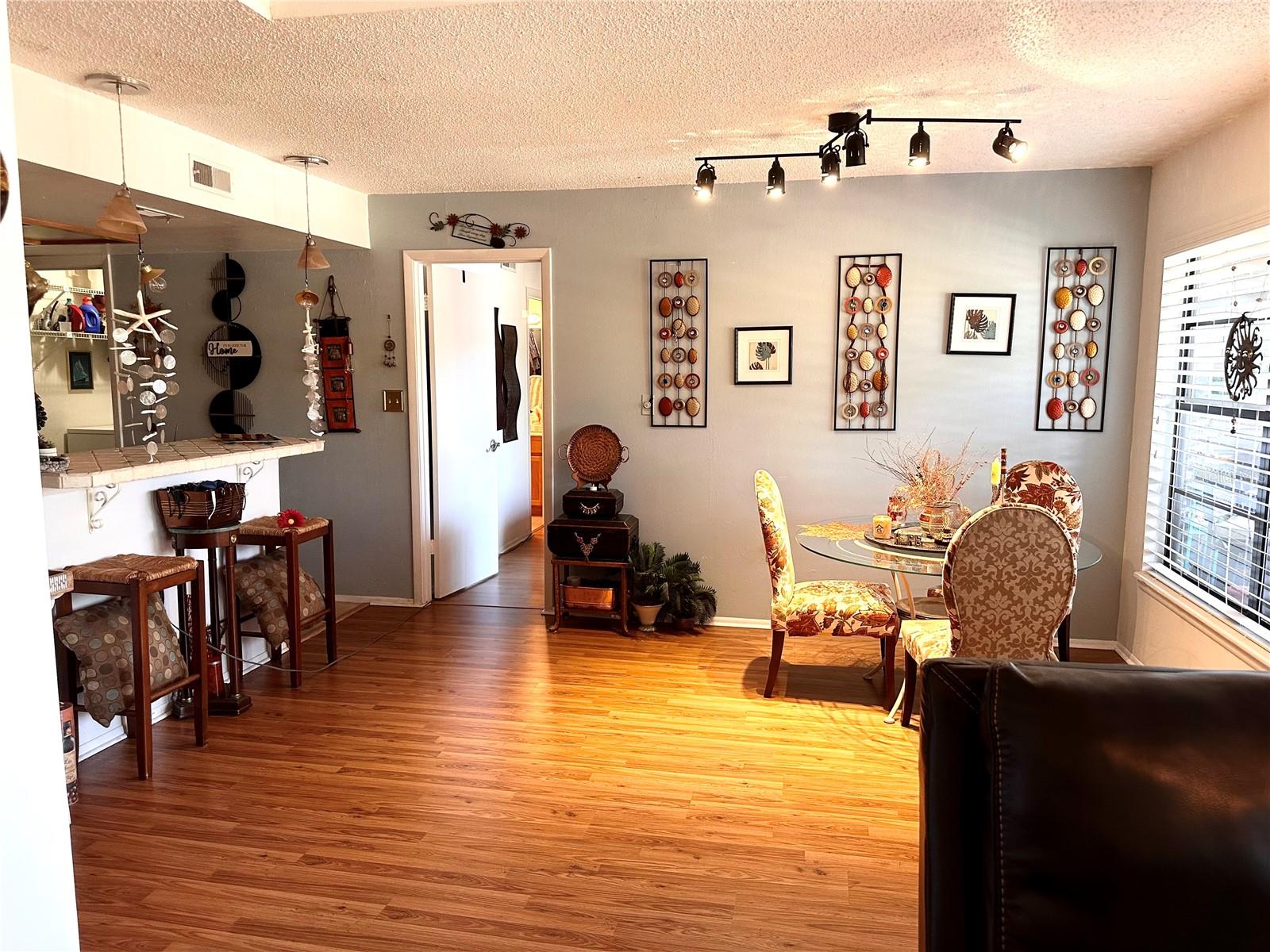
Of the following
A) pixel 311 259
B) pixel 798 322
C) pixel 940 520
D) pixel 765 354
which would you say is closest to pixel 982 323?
pixel 798 322

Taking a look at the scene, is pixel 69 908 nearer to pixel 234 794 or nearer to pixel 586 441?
pixel 234 794

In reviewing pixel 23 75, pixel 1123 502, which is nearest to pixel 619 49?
pixel 23 75

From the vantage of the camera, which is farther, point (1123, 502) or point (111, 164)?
point (1123, 502)

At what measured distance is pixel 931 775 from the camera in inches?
54.5

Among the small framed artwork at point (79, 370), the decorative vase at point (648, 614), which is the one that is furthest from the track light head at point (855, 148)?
the small framed artwork at point (79, 370)

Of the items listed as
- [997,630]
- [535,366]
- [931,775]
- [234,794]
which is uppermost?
[535,366]

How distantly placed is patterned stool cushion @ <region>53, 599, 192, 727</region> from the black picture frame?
13.0 ft

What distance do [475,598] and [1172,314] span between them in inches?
163

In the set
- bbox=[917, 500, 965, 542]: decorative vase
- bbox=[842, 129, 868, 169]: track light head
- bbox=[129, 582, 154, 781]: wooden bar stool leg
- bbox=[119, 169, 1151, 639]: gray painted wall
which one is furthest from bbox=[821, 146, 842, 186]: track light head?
bbox=[129, 582, 154, 781]: wooden bar stool leg

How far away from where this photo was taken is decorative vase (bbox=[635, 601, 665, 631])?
495 cm

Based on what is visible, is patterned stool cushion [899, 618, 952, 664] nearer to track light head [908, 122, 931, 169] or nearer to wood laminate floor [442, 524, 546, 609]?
track light head [908, 122, 931, 169]

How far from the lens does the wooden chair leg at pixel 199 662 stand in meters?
3.35

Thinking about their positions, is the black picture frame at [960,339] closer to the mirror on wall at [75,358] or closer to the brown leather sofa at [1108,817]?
the brown leather sofa at [1108,817]

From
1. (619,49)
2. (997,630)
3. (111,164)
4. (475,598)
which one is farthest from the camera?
(475,598)
